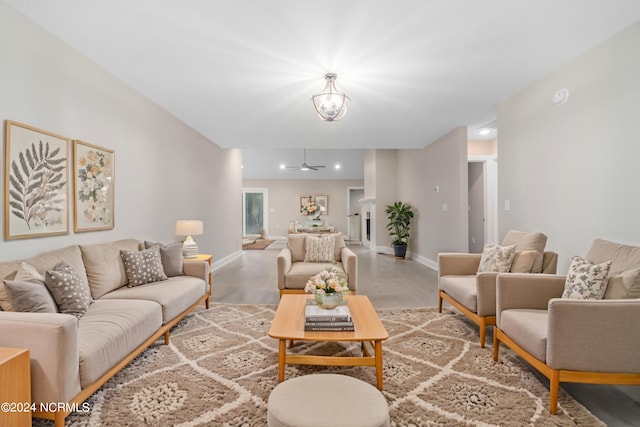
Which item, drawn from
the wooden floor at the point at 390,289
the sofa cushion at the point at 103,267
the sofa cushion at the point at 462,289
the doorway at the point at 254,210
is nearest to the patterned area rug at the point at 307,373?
the wooden floor at the point at 390,289

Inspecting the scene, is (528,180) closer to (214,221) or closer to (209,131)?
(209,131)

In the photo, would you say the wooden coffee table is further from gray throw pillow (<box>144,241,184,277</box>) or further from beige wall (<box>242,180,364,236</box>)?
beige wall (<box>242,180,364,236</box>)

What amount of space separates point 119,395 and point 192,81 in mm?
2847

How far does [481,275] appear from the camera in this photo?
8.77 ft

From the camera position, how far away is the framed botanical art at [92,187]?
2869 mm

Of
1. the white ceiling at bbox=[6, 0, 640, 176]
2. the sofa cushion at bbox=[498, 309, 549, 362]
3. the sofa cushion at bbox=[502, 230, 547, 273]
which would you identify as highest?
the white ceiling at bbox=[6, 0, 640, 176]

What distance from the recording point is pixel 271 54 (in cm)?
287

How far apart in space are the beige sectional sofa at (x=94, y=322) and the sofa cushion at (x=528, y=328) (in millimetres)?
2511

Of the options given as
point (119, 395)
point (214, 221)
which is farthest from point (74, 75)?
point (214, 221)

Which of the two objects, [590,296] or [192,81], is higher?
[192,81]

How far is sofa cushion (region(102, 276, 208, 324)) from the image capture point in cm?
266

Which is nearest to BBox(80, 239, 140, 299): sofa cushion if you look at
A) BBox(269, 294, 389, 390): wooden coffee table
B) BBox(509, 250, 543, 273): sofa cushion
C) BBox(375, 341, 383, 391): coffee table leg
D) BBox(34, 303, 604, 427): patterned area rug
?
BBox(34, 303, 604, 427): patterned area rug

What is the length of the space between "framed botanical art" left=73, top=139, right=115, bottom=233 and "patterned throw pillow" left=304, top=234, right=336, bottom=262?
2252mm

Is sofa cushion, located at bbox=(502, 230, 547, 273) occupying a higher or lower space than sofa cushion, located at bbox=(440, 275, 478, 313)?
higher
